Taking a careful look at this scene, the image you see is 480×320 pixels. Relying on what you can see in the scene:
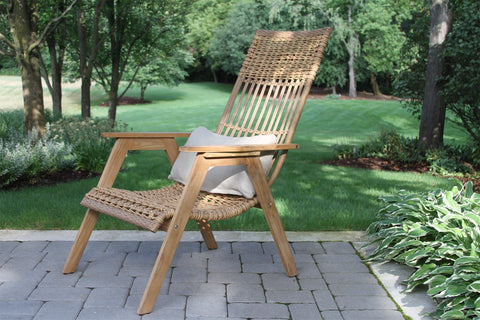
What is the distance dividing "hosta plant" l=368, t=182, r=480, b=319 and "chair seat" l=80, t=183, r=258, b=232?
0.84 metres

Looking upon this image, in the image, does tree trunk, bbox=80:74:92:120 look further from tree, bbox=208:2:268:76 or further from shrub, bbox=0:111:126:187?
tree, bbox=208:2:268:76

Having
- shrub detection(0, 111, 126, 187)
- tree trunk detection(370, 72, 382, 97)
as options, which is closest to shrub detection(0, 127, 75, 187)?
shrub detection(0, 111, 126, 187)

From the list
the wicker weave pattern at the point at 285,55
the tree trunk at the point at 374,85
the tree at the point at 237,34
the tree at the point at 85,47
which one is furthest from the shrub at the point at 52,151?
the tree trunk at the point at 374,85

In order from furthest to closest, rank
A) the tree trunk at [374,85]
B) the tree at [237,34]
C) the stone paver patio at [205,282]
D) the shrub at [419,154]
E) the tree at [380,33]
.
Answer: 1. the tree at [237,34]
2. the tree trunk at [374,85]
3. the tree at [380,33]
4. the shrub at [419,154]
5. the stone paver patio at [205,282]

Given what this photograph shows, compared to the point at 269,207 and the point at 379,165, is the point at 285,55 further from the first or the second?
the point at 379,165

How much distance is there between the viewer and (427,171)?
20.3 ft

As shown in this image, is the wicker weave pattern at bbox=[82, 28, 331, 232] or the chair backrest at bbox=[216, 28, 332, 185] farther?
the chair backrest at bbox=[216, 28, 332, 185]

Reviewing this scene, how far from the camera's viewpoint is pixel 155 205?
7.47 ft

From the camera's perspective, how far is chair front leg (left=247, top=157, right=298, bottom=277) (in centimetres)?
249

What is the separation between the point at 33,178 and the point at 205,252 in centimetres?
275

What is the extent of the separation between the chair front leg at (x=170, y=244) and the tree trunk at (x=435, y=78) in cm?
490

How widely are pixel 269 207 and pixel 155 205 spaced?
61 centimetres

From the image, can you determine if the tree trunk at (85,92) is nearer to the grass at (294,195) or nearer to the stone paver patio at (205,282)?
the grass at (294,195)

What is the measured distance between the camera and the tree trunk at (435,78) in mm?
6258
